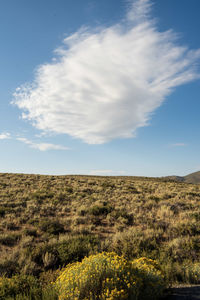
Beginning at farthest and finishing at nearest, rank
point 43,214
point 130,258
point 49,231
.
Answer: point 43,214 < point 49,231 < point 130,258

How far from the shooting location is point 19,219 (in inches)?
451

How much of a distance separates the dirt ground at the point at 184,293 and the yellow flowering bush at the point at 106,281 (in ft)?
1.40

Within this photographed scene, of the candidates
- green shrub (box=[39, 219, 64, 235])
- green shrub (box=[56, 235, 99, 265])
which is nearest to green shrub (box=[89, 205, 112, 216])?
green shrub (box=[39, 219, 64, 235])

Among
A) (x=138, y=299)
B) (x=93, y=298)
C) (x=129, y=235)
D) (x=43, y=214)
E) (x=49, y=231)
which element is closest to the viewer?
(x=93, y=298)

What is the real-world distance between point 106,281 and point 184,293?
2.00 m

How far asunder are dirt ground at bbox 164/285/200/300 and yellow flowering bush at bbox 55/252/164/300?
427 mm

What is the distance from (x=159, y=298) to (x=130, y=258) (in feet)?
7.78

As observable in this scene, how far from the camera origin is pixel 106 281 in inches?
145

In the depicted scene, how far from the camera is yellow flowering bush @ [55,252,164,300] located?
347cm

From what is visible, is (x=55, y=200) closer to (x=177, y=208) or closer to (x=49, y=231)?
(x=49, y=231)

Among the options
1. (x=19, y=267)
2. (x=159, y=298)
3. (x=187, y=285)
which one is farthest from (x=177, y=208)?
(x=19, y=267)

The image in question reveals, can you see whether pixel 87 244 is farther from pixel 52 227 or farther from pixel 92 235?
pixel 52 227

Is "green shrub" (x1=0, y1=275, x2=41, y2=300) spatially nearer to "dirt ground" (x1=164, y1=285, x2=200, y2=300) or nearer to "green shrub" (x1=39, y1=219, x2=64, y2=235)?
"dirt ground" (x1=164, y1=285, x2=200, y2=300)

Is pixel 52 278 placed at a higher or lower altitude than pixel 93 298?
lower
